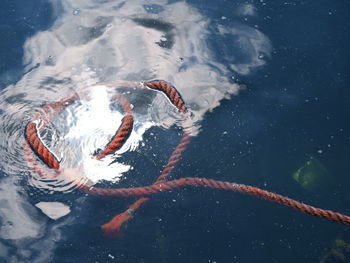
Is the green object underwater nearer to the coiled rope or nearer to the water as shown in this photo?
the water

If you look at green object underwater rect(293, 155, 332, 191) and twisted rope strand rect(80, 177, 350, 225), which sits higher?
twisted rope strand rect(80, 177, 350, 225)

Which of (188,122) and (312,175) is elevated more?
(188,122)

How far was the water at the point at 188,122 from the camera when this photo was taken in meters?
2.42

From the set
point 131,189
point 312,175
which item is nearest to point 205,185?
point 131,189

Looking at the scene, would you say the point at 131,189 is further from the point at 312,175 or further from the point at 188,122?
the point at 312,175

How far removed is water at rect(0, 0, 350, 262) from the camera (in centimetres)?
242

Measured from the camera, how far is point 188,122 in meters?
2.74

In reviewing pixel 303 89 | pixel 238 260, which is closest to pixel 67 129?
pixel 238 260

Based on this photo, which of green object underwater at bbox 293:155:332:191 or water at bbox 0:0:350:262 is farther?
green object underwater at bbox 293:155:332:191

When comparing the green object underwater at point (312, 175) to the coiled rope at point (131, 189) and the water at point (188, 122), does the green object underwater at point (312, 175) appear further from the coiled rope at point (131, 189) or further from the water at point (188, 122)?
the coiled rope at point (131, 189)

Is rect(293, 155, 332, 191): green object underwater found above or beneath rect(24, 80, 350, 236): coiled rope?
beneath

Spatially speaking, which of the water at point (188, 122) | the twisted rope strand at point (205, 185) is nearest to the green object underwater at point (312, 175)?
the water at point (188, 122)

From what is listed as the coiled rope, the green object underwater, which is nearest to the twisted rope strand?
the coiled rope

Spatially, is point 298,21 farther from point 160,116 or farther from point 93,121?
point 93,121
